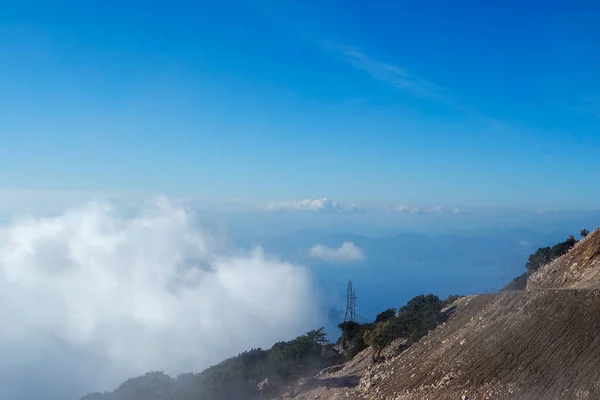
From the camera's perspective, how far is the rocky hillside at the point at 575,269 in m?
33.9

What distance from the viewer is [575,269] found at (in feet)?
122

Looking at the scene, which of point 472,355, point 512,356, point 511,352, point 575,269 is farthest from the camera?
point 575,269

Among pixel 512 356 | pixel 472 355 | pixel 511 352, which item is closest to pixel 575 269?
pixel 511 352

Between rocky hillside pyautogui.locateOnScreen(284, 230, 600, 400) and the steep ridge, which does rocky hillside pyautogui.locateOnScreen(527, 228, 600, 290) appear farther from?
the steep ridge

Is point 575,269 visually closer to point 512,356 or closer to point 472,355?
point 512,356

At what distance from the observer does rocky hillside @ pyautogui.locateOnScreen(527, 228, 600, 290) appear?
111 feet

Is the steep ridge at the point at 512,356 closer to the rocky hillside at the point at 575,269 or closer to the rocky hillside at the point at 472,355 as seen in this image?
the rocky hillside at the point at 472,355

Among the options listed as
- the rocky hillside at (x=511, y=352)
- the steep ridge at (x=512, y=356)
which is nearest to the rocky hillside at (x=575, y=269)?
the rocky hillside at (x=511, y=352)

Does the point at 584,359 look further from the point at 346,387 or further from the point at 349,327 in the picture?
the point at 349,327

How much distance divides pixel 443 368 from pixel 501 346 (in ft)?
13.4

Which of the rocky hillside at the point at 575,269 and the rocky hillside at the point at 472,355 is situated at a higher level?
the rocky hillside at the point at 575,269

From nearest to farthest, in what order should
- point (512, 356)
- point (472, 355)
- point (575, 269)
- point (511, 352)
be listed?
point (512, 356)
point (511, 352)
point (472, 355)
point (575, 269)

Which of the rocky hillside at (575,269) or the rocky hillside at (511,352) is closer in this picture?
the rocky hillside at (511,352)

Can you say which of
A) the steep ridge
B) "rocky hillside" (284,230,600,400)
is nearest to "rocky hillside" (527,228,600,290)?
"rocky hillside" (284,230,600,400)
